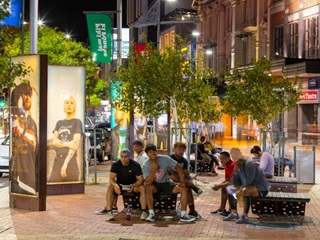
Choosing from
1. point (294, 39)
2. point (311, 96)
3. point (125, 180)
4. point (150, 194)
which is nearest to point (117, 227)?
point (150, 194)

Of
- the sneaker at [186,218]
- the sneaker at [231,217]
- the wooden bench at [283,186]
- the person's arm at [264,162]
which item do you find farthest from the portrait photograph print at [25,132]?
the person's arm at [264,162]

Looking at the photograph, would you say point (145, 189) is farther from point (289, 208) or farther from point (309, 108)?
point (309, 108)

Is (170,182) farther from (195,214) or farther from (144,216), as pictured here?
(144,216)

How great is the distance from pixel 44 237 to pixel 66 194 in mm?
5633

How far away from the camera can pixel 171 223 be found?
1234cm

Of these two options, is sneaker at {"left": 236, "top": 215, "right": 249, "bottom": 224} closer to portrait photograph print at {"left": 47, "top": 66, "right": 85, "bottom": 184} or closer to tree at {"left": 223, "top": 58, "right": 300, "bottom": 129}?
portrait photograph print at {"left": 47, "top": 66, "right": 85, "bottom": 184}

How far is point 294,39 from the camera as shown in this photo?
→ 148 feet

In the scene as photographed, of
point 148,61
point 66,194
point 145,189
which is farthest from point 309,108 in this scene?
point 145,189

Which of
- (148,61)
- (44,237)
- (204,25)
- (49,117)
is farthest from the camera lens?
(204,25)

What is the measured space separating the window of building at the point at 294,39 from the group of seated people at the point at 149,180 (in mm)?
33035

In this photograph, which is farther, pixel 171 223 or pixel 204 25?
pixel 204 25

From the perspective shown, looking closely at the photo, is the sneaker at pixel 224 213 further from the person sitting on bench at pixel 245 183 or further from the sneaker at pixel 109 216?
the sneaker at pixel 109 216

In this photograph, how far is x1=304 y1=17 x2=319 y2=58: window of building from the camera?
1642 inches

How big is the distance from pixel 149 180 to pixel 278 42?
37105 millimetres
